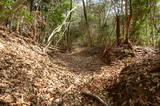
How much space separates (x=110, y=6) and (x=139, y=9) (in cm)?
685

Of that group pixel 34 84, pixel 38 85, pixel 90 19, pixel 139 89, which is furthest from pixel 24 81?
pixel 90 19

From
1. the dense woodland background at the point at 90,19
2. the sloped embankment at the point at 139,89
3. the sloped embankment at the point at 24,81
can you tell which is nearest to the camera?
the sloped embankment at the point at 139,89

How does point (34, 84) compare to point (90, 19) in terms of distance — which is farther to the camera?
point (90, 19)

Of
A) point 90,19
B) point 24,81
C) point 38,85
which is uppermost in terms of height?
point 90,19

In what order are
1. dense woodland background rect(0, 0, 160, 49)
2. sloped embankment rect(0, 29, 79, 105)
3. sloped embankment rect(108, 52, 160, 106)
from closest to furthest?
sloped embankment rect(108, 52, 160, 106), sloped embankment rect(0, 29, 79, 105), dense woodland background rect(0, 0, 160, 49)

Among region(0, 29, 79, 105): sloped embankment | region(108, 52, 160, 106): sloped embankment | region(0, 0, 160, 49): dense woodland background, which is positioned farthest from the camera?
region(0, 0, 160, 49): dense woodland background

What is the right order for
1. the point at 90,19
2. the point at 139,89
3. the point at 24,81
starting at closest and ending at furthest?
1. the point at 139,89
2. the point at 24,81
3. the point at 90,19

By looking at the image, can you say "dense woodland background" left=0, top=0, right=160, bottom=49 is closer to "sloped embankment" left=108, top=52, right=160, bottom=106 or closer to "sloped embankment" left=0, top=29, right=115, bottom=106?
"sloped embankment" left=0, top=29, right=115, bottom=106

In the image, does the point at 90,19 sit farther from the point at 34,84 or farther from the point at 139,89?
the point at 139,89

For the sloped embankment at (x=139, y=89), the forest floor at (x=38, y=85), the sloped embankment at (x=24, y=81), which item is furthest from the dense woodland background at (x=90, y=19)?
the sloped embankment at (x=139, y=89)

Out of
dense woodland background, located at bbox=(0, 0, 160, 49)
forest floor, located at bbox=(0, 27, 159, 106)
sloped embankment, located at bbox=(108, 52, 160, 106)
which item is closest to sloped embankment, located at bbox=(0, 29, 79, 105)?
forest floor, located at bbox=(0, 27, 159, 106)

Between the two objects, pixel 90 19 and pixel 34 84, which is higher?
pixel 90 19

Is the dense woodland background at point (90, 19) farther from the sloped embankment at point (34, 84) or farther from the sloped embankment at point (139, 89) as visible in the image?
the sloped embankment at point (139, 89)

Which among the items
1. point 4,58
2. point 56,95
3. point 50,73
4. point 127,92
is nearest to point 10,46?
point 4,58
